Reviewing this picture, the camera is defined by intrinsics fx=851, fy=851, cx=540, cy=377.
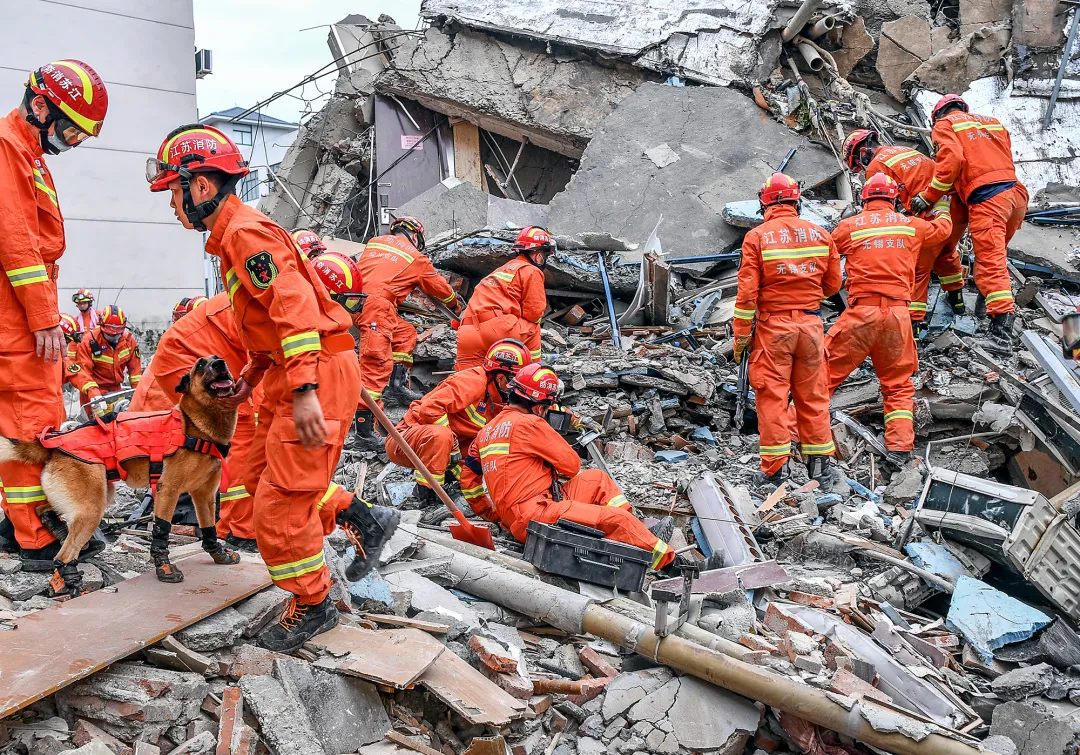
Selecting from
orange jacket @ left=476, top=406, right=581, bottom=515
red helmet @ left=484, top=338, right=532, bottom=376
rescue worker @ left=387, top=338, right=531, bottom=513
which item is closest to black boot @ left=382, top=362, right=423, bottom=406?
rescue worker @ left=387, top=338, right=531, bottom=513

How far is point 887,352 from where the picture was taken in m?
6.57

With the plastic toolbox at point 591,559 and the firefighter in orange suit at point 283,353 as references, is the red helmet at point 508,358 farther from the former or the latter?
the firefighter in orange suit at point 283,353

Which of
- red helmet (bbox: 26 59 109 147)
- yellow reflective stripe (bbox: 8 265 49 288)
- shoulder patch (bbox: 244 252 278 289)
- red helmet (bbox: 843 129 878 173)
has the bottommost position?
yellow reflective stripe (bbox: 8 265 49 288)

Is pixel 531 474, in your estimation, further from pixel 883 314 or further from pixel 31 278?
pixel 883 314

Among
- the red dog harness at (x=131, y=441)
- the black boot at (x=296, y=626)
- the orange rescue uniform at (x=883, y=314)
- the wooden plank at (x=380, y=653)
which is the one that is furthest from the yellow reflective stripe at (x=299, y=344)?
the orange rescue uniform at (x=883, y=314)

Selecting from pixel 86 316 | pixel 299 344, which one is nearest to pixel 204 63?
pixel 86 316

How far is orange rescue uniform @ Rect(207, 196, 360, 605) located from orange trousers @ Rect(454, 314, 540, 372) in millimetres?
3742

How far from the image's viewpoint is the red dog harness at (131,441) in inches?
147

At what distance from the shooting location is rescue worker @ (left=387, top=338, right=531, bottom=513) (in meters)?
5.84

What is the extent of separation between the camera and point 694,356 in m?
8.12

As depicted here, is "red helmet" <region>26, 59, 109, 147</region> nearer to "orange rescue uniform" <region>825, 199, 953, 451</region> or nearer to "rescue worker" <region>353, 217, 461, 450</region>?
"rescue worker" <region>353, 217, 461, 450</region>

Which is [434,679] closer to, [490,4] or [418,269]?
[418,269]

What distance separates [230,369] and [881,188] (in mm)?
5064

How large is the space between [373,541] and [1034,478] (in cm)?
488
